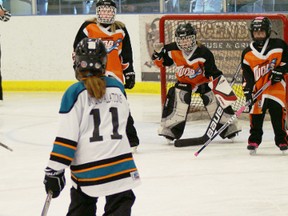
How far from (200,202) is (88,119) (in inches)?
57.4

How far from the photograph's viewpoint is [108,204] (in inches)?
109

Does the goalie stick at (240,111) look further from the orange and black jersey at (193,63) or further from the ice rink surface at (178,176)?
the orange and black jersey at (193,63)

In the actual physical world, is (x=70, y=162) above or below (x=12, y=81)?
above

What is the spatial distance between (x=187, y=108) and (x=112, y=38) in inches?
33.4

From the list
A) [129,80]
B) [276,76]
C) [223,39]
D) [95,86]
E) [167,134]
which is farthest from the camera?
[223,39]

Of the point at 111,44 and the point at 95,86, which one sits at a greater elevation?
the point at 95,86

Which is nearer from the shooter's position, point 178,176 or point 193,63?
point 178,176

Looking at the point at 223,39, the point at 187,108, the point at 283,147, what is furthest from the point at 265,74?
the point at 223,39

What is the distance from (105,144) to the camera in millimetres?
2703

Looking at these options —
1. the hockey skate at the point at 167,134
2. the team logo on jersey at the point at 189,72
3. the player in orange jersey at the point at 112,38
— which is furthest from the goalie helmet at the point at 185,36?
the hockey skate at the point at 167,134

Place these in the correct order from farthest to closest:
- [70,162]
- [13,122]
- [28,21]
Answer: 1. [28,21]
2. [13,122]
3. [70,162]

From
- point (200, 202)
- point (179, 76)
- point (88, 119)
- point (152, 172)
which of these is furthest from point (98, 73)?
point (179, 76)

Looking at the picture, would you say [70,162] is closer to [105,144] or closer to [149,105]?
[105,144]

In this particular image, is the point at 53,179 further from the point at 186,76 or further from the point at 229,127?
the point at 229,127
